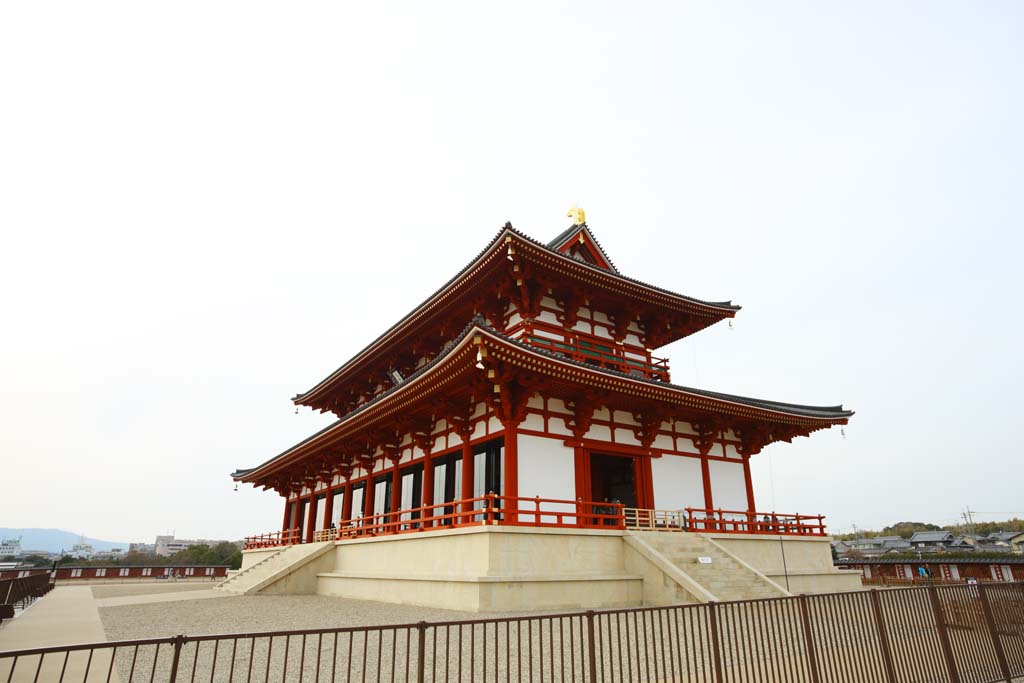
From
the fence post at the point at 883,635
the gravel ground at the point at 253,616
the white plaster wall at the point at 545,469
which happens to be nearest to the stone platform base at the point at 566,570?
the gravel ground at the point at 253,616

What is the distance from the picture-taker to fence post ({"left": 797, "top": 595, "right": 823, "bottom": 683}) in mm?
7482

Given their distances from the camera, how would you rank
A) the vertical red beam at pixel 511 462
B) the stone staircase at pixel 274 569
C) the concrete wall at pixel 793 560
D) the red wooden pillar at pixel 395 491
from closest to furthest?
the vertical red beam at pixel 511 462
the concrete wall at pixel 793 560
the stone staircase at pixel 274 569
the red wooden pillar at pixel 395 491

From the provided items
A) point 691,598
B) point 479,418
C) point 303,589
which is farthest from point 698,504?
point 303,589

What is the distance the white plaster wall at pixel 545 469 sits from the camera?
57.4 ft

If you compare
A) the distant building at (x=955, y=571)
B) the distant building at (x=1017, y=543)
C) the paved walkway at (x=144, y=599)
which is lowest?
the paved walkway at (x=144, y=599)

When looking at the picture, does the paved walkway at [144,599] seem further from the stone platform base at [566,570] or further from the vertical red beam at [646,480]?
the vertical red beam at [646,480]

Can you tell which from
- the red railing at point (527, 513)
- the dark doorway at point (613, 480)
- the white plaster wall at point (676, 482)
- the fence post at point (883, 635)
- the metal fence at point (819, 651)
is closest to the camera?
the metal fence at point (819, 651)

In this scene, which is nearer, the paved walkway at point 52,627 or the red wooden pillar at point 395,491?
the paved walkway at point 52,627

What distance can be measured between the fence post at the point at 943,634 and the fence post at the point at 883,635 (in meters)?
0.83

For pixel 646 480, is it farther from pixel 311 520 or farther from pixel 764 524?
pixel 311 520

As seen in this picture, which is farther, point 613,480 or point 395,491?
point 395,491

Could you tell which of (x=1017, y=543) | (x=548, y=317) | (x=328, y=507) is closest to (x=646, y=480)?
(x=548, y=317)

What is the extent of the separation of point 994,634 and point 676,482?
12.2 metres

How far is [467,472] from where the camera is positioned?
62.8 ft
